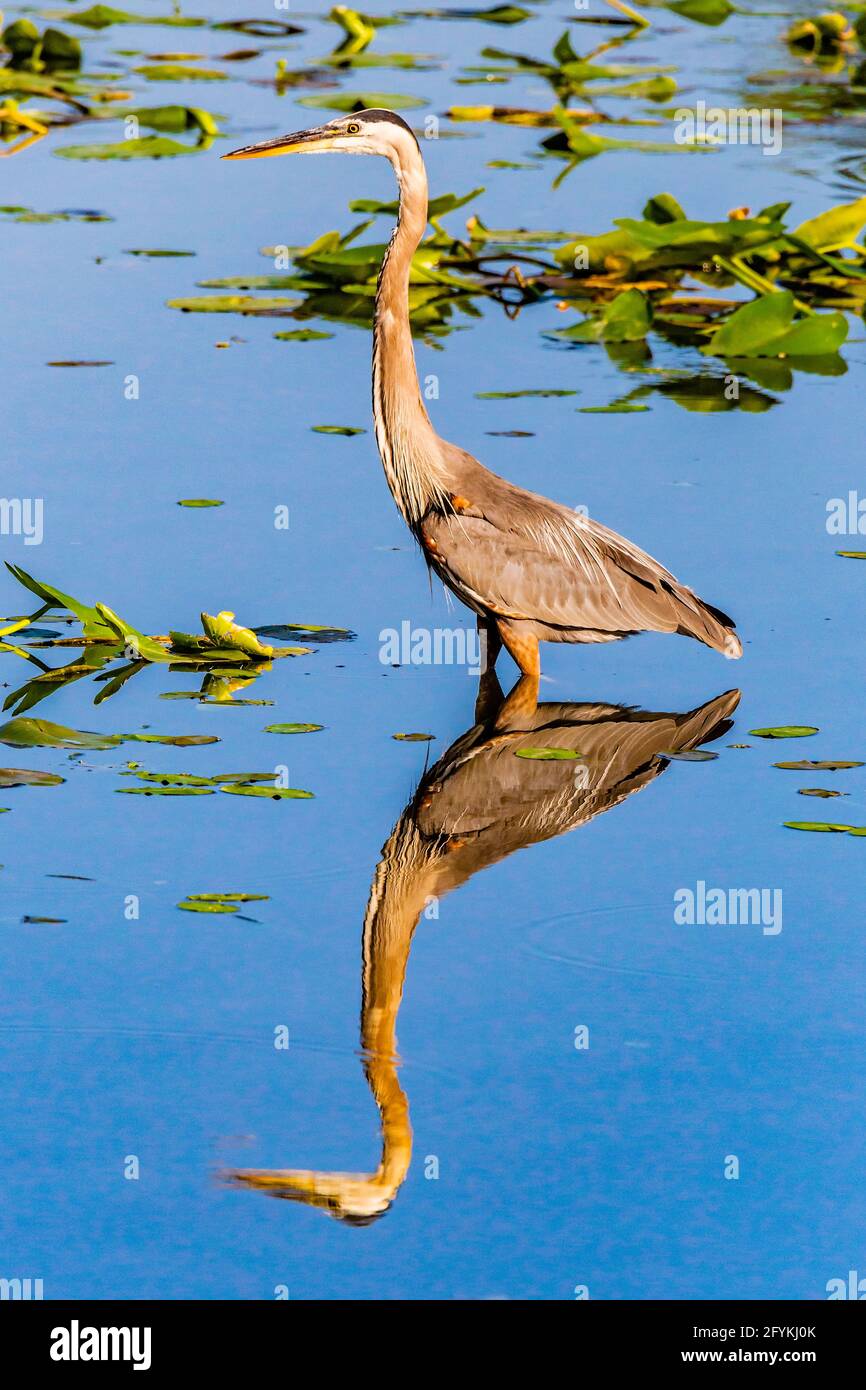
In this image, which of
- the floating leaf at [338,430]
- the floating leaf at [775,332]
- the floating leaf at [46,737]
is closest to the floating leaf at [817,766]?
the floating leaf at [46,737]

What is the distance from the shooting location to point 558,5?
74.4 feet

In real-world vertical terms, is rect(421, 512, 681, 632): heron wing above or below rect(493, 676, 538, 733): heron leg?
above

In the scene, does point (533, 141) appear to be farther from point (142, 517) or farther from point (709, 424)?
point (142, 517)

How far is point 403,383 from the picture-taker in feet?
23.7

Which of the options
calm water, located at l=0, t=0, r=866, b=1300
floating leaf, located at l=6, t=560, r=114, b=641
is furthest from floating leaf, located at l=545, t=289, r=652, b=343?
floating leaf, located at l=6, t=560, r=114, b=641

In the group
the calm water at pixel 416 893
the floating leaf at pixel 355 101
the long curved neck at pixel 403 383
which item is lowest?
the calm water at pixel 416 893

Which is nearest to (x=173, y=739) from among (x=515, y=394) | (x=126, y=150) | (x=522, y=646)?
(x=522, y=646)

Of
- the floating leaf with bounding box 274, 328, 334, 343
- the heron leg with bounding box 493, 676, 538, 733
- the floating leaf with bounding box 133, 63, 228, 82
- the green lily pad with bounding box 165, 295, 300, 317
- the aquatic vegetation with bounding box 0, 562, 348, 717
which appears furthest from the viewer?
the floating leaf with bounding box 133, 63, 228, 82

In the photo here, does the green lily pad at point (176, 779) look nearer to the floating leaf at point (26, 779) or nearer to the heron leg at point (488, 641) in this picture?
the floating leaf at point (26, 779)

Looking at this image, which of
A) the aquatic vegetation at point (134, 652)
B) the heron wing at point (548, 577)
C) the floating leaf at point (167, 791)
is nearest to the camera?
the floating leaf at point (167, 791)

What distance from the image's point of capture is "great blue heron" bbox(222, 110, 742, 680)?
23.4 feet

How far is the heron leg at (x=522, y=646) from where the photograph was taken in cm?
721

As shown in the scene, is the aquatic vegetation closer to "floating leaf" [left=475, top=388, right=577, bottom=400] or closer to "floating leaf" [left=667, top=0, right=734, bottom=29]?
"floating leaf" [left=475, top=388, right=577, bottom=400]

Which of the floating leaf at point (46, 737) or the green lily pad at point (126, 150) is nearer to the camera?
the floating leaf at point (46, 737)
